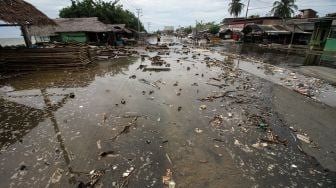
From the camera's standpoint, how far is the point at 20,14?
1124 centimetres

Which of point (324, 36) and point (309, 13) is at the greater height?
point (309, 13)

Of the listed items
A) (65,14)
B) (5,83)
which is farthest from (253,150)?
(65,14)

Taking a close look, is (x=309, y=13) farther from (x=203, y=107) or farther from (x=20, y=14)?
(x=20, y=14)

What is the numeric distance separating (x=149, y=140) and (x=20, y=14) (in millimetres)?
11703

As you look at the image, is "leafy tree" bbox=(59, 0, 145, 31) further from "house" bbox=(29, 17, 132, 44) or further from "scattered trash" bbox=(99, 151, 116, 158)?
"scattered trash" bbox=(99, 151, 116, 158)

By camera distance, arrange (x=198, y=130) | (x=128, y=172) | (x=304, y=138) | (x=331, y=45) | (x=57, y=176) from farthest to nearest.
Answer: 1. (x=331, y=45)
2. (x=198, y=130)
3. (x=304, y=138)
4. (x=128, y=172)
5. (x=57, y=176)

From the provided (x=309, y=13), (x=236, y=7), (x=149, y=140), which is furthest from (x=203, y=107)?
(x=236, y=7)

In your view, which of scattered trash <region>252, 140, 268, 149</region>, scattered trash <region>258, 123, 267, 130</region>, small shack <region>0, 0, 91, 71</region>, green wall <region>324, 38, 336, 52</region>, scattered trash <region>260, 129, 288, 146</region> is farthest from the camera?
green wall <region>324, 38, 336, 52</region>

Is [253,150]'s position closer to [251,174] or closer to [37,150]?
[251,174]

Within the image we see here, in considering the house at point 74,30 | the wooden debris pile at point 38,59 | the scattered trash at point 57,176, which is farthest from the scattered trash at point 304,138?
the house at point 74,30

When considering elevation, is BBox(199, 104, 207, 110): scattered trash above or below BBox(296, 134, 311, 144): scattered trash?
above

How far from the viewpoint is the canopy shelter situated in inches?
401

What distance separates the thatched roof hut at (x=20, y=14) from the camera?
1022 cm

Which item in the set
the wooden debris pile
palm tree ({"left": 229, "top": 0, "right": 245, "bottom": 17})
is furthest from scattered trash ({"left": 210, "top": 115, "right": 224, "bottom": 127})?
palm tree ({"left": 229, "top": 0, "right": 245, "bottom": 17})
